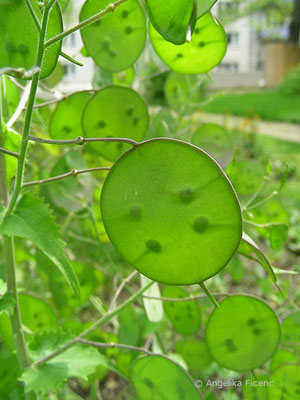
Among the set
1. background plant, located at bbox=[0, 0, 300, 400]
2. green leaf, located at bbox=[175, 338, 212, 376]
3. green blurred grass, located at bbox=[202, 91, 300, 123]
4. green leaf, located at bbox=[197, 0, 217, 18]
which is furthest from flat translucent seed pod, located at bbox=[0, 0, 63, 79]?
green blurred grass, located at bbox=[202, 91, 300, 123]

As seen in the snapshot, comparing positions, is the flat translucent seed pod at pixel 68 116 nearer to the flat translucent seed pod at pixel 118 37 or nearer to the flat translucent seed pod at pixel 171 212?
the flat translucent seed pod at pixel 118 37

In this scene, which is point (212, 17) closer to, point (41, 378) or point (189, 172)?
point (189, 172)

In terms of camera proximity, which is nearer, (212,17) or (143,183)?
(143,183)

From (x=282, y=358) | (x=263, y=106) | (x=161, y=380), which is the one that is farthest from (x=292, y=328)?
(x=263, y=106)

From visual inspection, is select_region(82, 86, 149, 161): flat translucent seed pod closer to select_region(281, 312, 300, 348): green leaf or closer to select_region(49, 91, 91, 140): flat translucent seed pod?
Answer: select_region(49, 91, 91, 140): flat translucent seed pod

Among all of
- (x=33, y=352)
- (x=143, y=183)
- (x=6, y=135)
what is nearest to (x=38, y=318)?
(x=33, y=352)

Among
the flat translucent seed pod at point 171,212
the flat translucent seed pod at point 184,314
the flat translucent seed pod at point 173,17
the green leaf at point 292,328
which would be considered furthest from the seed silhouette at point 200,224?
the green leaf at point 292,328

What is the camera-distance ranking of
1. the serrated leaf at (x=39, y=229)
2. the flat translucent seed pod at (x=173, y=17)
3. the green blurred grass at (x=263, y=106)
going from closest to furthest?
the flat translucent seed pod at (x=173, y=17), the serrated leaf at (x=39, y=229), the green blurred grass at (x=263, y=106)
